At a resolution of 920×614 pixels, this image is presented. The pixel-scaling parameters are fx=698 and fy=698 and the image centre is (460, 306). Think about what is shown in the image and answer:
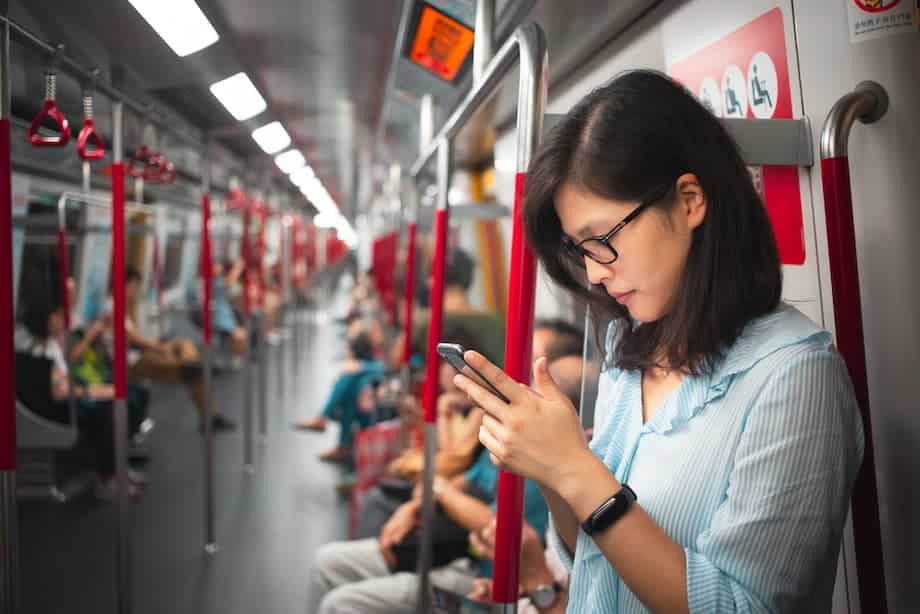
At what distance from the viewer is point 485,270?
3959 millimetres

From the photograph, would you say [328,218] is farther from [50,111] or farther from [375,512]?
[50,111]

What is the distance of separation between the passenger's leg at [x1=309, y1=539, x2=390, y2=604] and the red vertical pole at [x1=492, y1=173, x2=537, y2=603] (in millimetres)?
1356

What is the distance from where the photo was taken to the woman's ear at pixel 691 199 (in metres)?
1.02

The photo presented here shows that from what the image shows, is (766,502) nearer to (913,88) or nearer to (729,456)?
(729,456)

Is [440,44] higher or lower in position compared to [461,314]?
higher

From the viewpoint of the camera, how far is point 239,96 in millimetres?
2984

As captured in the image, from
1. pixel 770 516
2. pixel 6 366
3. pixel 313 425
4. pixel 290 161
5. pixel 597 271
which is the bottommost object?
pixel 313 425

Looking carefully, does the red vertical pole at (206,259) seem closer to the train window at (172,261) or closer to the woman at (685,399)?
the train window at (172,261)

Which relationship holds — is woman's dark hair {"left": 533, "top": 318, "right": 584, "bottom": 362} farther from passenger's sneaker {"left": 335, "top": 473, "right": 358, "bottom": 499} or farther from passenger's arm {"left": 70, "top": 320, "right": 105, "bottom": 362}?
passenger's arm {"left": 70, "top": 320, "right": 105, "bottom": 362}

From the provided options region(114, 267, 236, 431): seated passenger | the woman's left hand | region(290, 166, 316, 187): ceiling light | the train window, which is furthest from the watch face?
the train window

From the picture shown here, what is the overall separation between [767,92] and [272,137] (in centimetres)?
307

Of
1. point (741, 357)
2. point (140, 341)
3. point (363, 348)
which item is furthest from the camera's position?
point (363, 348)

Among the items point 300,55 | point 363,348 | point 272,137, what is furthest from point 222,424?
point 300,55

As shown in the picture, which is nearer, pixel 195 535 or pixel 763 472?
pixel 763 472
